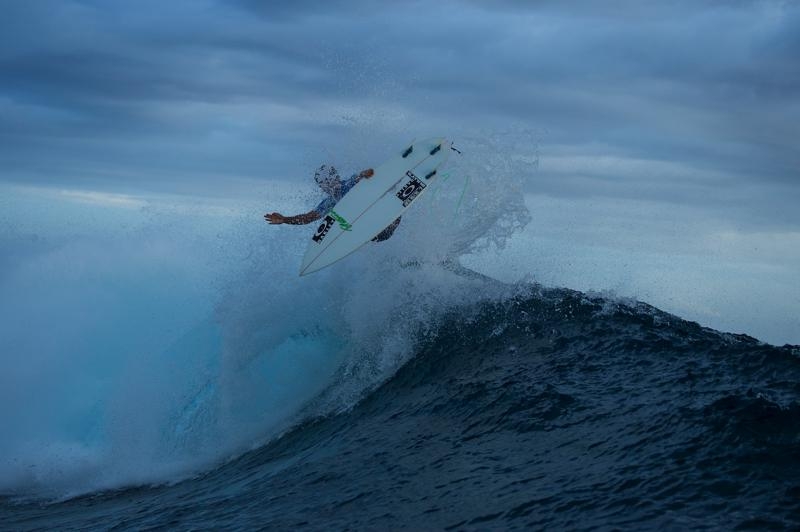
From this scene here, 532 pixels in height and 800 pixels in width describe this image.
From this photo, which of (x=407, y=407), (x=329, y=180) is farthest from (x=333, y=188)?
(x=407, y=407)

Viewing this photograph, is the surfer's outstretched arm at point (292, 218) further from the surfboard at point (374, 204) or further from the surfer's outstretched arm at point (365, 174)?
the surfer's outstretched arm at point (365, 174)

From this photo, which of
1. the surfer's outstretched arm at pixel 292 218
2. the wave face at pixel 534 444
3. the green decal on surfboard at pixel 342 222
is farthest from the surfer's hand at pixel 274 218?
the wave face at pixel 534 444

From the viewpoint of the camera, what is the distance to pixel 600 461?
572 centimetres

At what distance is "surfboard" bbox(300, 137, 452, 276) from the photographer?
36.2 feet

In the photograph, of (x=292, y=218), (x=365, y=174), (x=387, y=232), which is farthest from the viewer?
(x=365, y=174)

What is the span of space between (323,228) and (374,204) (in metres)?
1.01

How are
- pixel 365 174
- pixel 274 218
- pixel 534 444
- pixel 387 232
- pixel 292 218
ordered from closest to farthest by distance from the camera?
pixel 534 444 < pixel 274 218 < pixel 292 218 < pixel 387 232 < pixel 365 174

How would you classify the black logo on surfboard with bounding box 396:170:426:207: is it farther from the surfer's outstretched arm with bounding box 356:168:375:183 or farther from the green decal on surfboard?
the green decal on surfboard

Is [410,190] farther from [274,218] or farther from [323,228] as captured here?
[274,218]

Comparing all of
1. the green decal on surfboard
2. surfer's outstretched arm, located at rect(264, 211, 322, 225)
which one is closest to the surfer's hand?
surfer's outstretched arm, located at rect(264, 211, 322, 225)

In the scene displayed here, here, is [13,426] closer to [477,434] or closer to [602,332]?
[477,434]

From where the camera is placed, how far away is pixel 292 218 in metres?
11.0

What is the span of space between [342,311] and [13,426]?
6377 millimetres

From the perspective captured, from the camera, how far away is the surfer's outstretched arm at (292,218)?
33.9 ft
